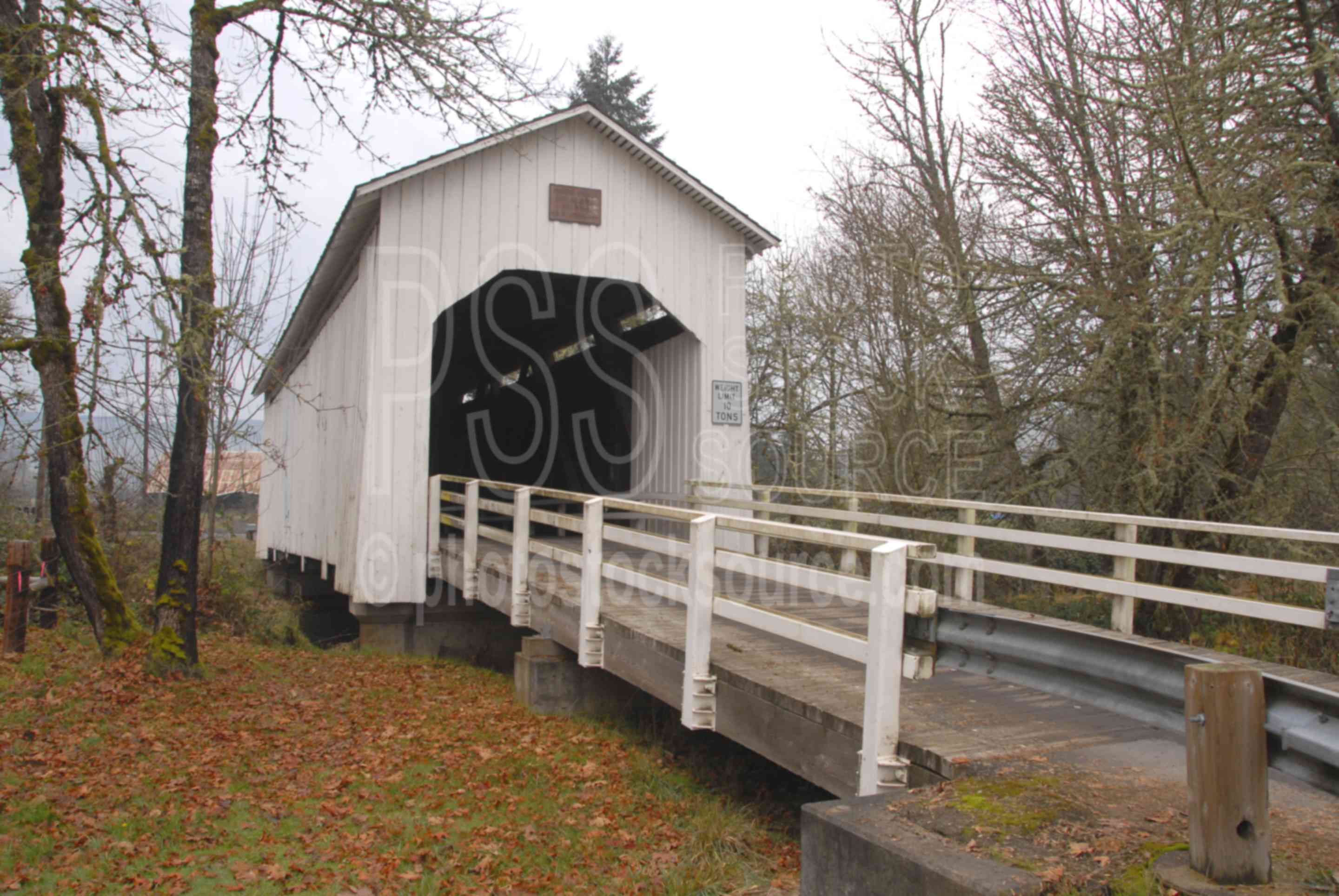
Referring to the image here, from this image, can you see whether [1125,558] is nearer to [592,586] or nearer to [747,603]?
[747,603]

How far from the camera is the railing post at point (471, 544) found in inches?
372

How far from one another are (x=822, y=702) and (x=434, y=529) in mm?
6814

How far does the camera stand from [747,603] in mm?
6430

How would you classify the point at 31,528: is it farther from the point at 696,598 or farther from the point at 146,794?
the point at 696,598

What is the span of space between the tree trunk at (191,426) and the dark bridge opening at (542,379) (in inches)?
157

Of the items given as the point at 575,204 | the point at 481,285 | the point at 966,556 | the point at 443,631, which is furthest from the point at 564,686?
the point at 575,204

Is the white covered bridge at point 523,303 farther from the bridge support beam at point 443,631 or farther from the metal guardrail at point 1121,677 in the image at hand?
the metal guardrail at point 1121,677

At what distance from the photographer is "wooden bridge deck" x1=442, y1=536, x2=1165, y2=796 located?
439 centimetres

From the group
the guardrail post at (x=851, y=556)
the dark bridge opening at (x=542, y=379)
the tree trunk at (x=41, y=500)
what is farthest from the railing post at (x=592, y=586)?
the tree trunk at (x=41, y=500)

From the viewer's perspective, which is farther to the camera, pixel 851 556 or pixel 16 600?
pixel 16 600

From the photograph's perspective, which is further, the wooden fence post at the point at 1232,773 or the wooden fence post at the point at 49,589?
the wooden fence post at the point at 49,589

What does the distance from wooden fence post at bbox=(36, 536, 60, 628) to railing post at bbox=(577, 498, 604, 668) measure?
7.32 meters

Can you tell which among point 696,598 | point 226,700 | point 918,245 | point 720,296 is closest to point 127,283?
point 226,700

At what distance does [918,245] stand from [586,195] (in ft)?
16.8
